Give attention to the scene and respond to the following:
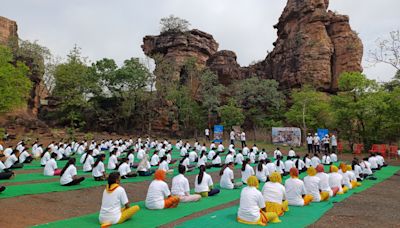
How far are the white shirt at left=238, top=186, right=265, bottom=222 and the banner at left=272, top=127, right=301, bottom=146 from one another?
20748 mm

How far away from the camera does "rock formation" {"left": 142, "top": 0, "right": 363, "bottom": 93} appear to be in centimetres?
3434

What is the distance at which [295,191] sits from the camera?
7660 millimetres

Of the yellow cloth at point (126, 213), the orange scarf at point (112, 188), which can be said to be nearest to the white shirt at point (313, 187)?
the yellow cloth at point (126, 213)

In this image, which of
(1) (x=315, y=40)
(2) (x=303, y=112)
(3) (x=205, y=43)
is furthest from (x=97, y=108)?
(1) (x=315, y=40)

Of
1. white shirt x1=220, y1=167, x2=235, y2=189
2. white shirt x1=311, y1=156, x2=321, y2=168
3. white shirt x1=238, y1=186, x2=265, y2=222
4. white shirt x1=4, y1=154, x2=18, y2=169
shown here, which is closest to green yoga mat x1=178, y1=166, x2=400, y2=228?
white shirt x1=238, y1=186, x2=265, y2=222

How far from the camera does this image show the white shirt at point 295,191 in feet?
25.0

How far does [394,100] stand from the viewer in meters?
21.4

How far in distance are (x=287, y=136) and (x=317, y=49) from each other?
13.8m

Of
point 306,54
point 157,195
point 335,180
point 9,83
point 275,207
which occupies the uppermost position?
point 306,54

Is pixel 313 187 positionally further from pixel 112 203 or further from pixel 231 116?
pixel 231 116

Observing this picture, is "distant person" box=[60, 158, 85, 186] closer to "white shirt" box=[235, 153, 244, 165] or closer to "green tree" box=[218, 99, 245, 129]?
"white shirt" box=[235, 153, 244, 165]

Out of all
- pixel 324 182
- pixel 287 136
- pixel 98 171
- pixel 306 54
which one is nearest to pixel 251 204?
pixel 324 182

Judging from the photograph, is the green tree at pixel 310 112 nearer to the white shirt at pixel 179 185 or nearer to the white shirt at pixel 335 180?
the white shirt at pixel 335 180

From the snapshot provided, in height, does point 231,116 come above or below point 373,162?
above
